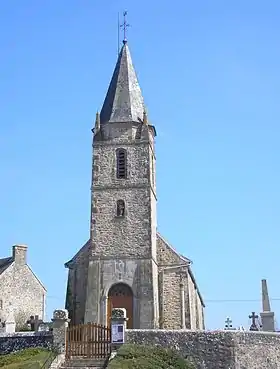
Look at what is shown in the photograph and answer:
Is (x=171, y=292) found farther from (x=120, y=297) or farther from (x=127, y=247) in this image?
(x=127, y=247)

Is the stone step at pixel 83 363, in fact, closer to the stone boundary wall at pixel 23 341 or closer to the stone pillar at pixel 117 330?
the stone pillar at pixel 117 330

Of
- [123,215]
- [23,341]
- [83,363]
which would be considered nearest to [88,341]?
[83,363]

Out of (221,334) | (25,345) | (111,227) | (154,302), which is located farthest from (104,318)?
(221,334)

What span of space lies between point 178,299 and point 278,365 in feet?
28.9

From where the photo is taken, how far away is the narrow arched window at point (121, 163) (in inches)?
1300

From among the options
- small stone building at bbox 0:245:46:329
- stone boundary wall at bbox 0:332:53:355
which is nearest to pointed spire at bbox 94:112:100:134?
small stone building at bbox 0:245:46:329

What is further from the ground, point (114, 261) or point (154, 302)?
point (114, 261)

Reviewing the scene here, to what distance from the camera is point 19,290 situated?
1608 inches

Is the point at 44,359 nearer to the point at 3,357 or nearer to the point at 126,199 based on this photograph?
the point at 3,357

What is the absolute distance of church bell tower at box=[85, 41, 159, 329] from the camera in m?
30.6

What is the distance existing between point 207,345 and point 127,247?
1007 cm

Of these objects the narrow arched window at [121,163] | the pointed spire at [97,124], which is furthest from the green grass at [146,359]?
the pointed spire at [97,124]

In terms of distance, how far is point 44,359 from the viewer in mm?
20875

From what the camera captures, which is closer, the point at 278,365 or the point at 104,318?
the point at 278,365
